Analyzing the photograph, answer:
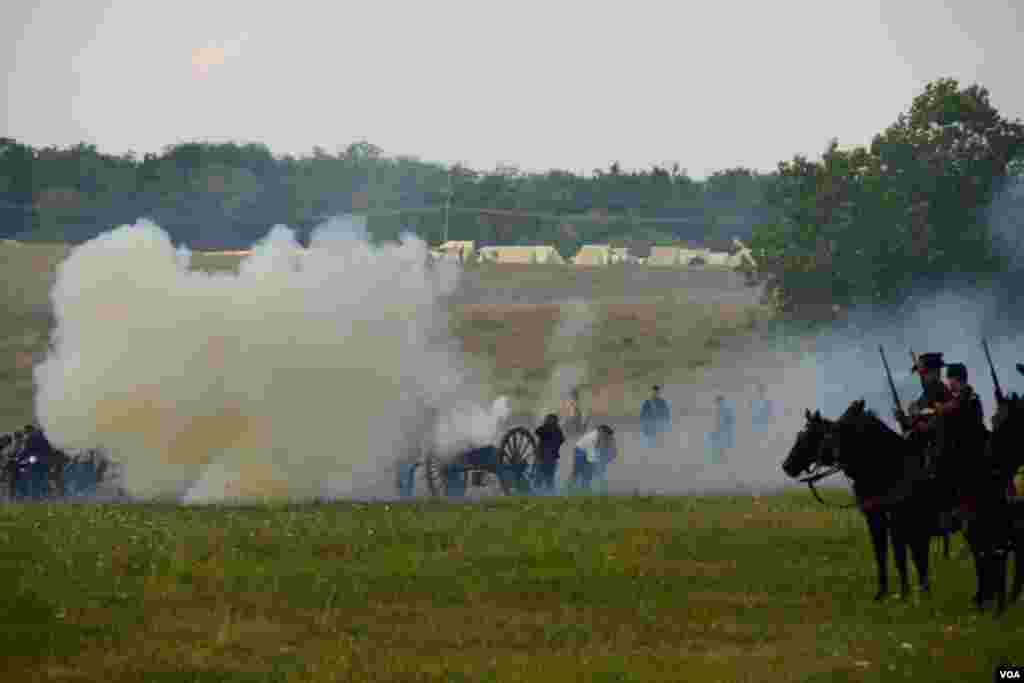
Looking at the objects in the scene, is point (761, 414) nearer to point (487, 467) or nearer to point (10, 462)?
point (487, 467)

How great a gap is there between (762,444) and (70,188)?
49.6m

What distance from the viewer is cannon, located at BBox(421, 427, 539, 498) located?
33469 millimetres

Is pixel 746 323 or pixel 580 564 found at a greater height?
pixel 746 323

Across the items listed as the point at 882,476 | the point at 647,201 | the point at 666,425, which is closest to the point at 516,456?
the point at 666,425

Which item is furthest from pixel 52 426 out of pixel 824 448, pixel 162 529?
pixel 824 448

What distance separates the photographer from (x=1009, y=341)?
4903 centimetres

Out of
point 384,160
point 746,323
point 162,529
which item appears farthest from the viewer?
point 384,160

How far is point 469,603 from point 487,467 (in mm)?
16610

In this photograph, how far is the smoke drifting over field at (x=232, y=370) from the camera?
30.7m

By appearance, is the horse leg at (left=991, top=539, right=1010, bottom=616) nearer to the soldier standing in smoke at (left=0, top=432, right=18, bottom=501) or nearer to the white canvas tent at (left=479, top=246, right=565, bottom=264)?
the soldier standing in smoke at (left=0, top=432, right=18, bottom=501)

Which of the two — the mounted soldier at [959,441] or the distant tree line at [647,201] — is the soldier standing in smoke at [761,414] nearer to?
the distant tree line at [647,201]

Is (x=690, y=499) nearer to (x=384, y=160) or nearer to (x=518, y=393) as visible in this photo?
(x=518, y=393)

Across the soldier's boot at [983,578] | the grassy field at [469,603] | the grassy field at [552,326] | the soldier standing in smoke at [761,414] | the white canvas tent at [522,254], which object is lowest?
the grassy field at [469,603]

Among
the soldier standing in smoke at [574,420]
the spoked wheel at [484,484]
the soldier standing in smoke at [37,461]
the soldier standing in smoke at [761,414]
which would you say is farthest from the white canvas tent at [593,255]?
the soldier standing in smoke at [37,461]
